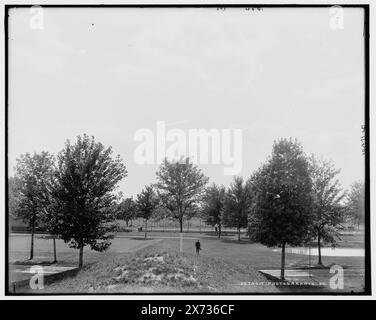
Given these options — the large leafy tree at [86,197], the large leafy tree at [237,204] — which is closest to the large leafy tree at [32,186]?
the large leafy tree at [86,197]

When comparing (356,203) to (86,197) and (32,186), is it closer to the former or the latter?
(86,197)

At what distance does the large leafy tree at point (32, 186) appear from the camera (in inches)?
522

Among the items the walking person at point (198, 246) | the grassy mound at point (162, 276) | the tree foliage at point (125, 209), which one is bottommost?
the grassy mound at point (162, 276)

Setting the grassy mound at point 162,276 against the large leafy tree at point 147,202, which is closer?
the grassy mound at point 162,276

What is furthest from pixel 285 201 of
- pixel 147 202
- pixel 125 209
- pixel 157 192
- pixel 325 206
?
pixel 125 209

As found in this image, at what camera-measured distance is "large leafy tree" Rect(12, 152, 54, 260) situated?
522 inches

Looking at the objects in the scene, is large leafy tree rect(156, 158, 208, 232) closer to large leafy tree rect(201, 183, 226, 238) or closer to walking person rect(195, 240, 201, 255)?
large leafy tree rect(201, 183, 226, 238)

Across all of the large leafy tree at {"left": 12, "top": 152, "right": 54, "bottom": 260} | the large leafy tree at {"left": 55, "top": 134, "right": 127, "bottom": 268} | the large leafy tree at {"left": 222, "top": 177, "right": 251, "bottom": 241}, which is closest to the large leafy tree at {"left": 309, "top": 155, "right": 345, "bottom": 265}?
the large leafy tree at {"left": 222, "top": 177, "right": 251, "bottom": 241}

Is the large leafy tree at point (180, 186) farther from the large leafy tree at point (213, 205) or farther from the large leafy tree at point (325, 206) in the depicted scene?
the large leafy tree at point (325, 206)

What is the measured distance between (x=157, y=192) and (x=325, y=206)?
7868mm

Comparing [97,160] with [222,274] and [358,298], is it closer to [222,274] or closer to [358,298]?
[222,274]

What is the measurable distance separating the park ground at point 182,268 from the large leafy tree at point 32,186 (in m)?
0.85

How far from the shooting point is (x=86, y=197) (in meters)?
15.7

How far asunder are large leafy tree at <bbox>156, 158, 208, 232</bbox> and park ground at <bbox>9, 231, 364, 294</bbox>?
2.71 m
